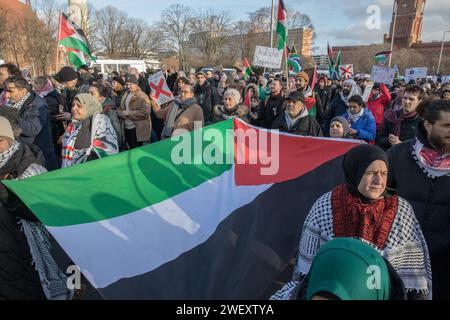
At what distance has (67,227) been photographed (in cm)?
212

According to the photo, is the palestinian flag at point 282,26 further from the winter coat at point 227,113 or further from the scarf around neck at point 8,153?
the scarf around neck at point 8,153

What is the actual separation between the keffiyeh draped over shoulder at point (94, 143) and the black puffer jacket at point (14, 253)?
48.8 inches

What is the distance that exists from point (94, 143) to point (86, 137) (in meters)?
0.12

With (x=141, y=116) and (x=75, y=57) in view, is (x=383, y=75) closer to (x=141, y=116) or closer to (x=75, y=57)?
(x=141, y=116)

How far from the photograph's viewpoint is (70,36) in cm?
799

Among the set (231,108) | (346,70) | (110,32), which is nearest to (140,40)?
(110,32)

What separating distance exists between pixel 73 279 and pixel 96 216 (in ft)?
1.70

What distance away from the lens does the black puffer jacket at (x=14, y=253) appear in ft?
7.01

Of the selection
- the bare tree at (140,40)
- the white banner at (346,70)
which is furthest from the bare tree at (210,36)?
the white banner at (346,70)

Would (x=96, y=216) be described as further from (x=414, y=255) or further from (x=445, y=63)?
(x=445, y=63)

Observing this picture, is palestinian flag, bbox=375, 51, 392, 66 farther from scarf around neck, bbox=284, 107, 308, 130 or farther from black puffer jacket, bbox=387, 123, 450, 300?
black puffer jacket, bbox=387, 123, 450, 300

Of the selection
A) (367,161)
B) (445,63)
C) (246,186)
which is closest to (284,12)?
(246,186)

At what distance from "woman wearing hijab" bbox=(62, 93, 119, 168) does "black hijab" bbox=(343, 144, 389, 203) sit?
248 centimetres

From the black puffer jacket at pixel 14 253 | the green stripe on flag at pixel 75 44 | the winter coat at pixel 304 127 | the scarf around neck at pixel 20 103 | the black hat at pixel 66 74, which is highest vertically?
the green stripe on flag at pixel 75 44
